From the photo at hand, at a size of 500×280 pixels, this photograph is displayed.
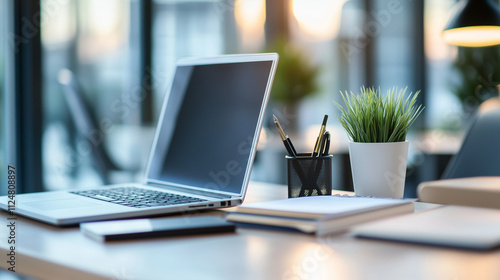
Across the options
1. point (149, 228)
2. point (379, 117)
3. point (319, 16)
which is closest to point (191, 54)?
point (319, 16)

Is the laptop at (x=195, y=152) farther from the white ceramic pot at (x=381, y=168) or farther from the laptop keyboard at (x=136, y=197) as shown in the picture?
the white ceramic pot at (x=381, y=168)

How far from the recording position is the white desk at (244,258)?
537 mm

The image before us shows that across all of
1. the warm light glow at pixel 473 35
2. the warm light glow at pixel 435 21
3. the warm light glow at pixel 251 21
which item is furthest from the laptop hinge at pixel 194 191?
the warm light glow at pixel 435 21

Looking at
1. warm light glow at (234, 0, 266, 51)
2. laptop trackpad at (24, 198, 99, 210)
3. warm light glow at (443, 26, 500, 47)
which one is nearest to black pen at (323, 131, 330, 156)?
laptop trackpad at (24, 198, 99, 210)

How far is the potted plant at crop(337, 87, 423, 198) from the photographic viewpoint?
998mm

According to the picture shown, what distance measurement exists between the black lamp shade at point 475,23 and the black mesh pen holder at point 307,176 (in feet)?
5.34

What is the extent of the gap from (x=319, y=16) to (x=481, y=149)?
2613 mm

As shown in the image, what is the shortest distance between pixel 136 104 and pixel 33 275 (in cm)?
295

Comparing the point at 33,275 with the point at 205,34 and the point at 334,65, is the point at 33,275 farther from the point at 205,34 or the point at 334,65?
the point at 334,65

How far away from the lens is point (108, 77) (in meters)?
3.34

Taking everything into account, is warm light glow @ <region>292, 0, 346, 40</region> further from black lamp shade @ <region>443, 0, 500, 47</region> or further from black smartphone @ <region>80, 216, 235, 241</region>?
black smartphone @ <region>80, 216, 235, 241</region>

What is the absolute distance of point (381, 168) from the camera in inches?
39.2

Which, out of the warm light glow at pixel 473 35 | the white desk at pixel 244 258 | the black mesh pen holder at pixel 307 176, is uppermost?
the warm light glow at pixel 473 35

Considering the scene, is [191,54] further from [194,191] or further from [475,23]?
[194,191]
